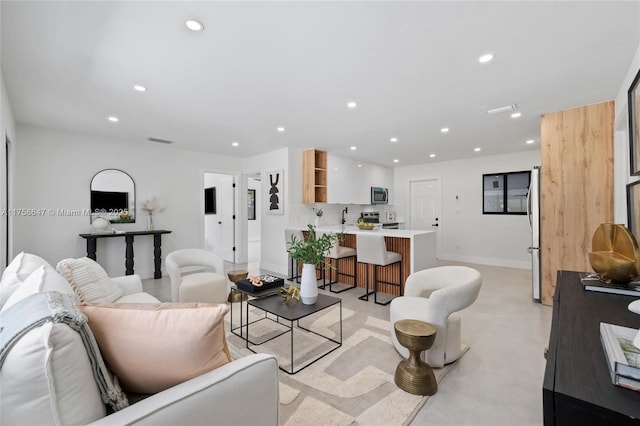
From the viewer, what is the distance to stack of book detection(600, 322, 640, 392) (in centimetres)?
66

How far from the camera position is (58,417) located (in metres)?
0.71

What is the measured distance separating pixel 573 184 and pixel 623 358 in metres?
3.45

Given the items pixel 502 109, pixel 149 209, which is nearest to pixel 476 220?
pixel 502 109

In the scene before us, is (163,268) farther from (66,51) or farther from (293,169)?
(66,51)

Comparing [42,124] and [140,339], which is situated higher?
[42,124]

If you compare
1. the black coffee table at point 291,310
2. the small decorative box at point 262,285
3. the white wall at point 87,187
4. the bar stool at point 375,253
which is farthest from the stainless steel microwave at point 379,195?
the black coffee table at point 291,310

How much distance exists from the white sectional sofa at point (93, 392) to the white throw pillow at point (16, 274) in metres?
0.25

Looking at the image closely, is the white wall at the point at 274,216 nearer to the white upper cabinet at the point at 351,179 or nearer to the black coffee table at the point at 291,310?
the white upper cabinet at the point at 351,179

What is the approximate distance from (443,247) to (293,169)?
416cm

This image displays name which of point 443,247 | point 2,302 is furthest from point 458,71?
point 443,247

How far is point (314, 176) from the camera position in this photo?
5422mm

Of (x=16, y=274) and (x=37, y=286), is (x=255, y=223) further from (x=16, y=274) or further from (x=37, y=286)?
(x=37, y=286)

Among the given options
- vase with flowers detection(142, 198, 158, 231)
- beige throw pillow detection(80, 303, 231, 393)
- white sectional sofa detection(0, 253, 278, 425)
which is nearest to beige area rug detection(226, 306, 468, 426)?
white sectional sofa detection(0, 253, 278, 425)

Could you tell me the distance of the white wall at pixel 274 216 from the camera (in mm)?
5211
